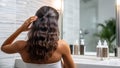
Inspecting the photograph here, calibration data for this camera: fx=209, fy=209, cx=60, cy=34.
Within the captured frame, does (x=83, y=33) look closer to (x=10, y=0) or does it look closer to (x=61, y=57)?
(x=10, y=0)

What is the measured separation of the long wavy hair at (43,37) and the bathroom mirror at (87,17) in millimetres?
982

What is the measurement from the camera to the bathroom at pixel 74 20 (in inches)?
73.3

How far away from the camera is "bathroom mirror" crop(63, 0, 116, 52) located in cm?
212

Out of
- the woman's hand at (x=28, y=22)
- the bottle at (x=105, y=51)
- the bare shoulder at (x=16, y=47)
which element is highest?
the woman's hand at (x=28, y=22)

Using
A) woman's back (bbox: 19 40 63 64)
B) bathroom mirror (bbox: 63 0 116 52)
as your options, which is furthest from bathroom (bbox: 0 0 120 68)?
woman's back (bbox: 19 40 63 64)

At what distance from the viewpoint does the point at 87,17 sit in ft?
7.25

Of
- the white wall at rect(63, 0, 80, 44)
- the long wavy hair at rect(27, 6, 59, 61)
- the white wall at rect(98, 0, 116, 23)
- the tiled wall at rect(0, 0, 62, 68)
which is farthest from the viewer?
the white wall at rect(63, 0, 80, 44)

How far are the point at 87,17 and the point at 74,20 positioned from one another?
17 centimetres

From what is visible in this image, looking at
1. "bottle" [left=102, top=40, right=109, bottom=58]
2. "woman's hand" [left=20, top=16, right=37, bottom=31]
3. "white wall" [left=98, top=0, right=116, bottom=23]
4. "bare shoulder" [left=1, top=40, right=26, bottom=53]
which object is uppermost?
"white wall" [left=98, top=0, right=116, bottom=23]

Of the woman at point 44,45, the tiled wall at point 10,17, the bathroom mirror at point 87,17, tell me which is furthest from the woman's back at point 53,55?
the bathroom mirror at point 87,17

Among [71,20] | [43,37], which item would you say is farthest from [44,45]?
[71,20]

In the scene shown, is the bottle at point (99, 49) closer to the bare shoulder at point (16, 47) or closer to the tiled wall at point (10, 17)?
the tiled wall at point (10, 17)

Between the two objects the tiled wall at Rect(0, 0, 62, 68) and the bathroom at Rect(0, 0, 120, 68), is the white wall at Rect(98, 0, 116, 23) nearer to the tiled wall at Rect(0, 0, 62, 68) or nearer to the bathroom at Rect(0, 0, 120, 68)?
the bathroom at Rect(0, 0, 120, 68)

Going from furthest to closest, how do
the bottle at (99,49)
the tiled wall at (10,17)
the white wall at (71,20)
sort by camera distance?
the white wall at (71,20)
the bottle at (99,49)
the tiled wall at (10,17)
